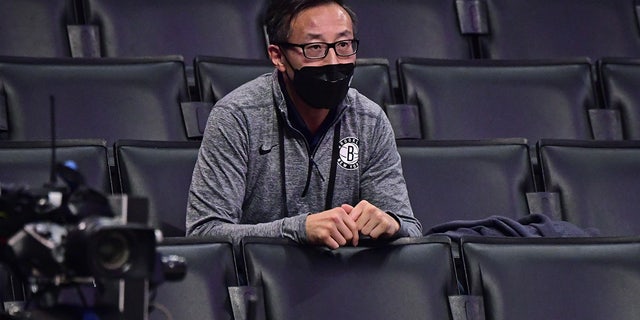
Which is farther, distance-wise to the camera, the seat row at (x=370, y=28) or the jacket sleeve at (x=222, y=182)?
the seat row at (x=370, y=28)

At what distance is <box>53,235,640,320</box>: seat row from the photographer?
3.06 ft

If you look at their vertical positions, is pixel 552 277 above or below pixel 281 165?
below

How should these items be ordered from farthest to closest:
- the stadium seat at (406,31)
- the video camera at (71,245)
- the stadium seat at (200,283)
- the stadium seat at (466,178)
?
the stadium seat at (406,31)
the stadium seat at (466,178)
the stadium seat at (200,283)
the video camera at (71,245)

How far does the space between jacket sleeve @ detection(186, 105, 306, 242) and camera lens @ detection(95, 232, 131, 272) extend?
0.43 metres

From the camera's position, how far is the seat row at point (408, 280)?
93cm

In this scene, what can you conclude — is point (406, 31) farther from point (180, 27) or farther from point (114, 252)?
point (114, 252)

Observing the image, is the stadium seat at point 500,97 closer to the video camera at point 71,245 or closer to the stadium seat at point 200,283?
the stadium seat at point 200,283

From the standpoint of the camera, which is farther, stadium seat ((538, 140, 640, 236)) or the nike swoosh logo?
stadium seat ((538, 140, 640, 236))

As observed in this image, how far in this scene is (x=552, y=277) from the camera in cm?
98

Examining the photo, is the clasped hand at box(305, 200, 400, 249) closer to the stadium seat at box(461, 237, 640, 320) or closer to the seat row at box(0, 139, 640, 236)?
the stadium seat at box(461, 237, 640, 320)

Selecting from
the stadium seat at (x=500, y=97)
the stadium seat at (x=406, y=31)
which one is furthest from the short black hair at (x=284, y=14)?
the stadium seat at (x=406, y=31)

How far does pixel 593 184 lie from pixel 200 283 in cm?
48

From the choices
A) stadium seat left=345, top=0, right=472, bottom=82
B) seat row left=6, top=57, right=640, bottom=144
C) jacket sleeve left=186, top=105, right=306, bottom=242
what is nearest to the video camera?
jacket sleeve left=186, top=105, right=306, bottom=242

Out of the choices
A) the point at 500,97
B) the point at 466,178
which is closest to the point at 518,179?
the point at 466,178
